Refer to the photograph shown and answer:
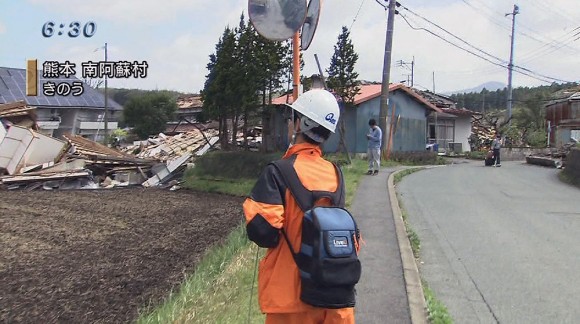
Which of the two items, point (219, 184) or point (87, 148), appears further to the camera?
point (87, 148)

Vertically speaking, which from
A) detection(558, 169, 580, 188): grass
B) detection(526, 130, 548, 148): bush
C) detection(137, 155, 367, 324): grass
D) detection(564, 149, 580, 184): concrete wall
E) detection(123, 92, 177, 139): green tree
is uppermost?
detection(123, 92, 177, 139): green tree

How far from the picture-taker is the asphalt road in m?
5.69

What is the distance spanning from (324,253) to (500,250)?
19.0 feet

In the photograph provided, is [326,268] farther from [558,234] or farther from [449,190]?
[449,190]

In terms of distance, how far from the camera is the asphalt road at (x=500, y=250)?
569 centimetres

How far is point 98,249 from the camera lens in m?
11.4

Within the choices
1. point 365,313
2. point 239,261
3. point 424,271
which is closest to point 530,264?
point 424,271

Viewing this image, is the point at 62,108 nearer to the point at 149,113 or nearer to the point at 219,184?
the point at 149,113

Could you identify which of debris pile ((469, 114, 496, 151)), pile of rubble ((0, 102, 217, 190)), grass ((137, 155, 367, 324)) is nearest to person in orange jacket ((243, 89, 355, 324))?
grass ((137, 155, 367, 324))

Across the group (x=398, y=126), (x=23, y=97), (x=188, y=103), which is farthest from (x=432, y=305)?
(x=23, y=97)

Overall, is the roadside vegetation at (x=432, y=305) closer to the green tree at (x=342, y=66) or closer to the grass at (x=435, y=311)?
the grass at (x=435, y=311)

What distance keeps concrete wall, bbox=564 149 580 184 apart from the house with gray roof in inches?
1285

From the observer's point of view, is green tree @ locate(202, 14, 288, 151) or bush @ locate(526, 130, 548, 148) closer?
green tree @ locate(202, 14, 288, 151)
